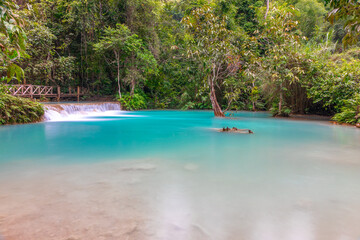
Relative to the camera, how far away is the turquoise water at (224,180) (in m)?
2.08

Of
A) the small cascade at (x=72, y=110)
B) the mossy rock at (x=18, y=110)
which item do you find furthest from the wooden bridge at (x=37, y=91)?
the mossy rock at (x=18, y=110)

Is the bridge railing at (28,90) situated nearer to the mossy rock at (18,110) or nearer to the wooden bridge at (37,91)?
the wooden bridge at (37,91)

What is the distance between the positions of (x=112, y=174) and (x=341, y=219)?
8.48 feet

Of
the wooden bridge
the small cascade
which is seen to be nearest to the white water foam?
the small cascade

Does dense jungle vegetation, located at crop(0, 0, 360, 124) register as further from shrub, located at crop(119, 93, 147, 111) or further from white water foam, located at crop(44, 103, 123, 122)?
white water foam, located at crop(44, 103, 123, 122)

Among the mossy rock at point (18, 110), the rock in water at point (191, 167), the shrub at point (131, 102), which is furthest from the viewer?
the shrub at point (131, 102)

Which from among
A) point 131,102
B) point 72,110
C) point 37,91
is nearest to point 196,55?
point 72,110

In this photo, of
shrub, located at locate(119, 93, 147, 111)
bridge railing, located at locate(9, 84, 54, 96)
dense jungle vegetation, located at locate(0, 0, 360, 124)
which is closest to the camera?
dense jungle vegetation, located at locate(0, 0, 360, 124)

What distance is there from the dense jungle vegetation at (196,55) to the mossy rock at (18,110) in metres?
0.97

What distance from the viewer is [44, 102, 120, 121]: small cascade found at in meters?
11.6

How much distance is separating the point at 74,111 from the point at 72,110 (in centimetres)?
15

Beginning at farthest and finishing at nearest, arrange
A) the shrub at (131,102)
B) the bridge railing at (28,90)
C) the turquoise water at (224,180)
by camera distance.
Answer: the shrub at (131,102) → the bridge railing at (28,90) → the turquoise water at (224,180)

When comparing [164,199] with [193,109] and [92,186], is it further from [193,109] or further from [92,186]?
[193,109]

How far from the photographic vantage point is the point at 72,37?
62.6 ft
